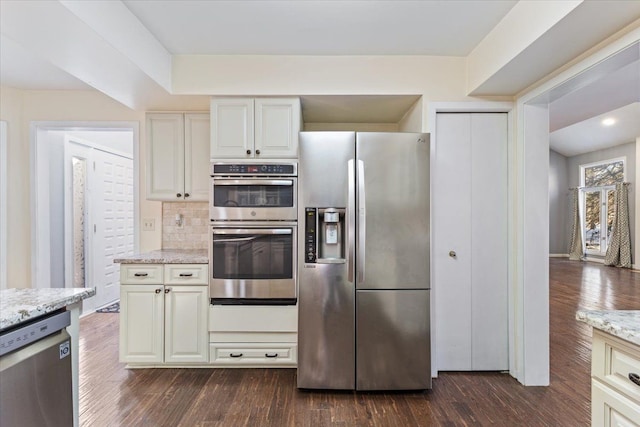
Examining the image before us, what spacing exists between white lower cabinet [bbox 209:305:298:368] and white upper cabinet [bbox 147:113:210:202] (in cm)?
107

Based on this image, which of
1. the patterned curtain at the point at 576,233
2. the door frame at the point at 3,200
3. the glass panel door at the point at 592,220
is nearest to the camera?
the door frame at the point at 3,200

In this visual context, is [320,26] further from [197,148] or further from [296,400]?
[296,400]

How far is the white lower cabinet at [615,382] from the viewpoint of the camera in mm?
1025

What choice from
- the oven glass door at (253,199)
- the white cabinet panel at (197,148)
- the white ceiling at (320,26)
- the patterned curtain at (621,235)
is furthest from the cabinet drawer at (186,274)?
the patterned curtain at (621,235)

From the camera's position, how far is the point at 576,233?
9016 mm

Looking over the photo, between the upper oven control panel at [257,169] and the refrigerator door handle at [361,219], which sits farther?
the upper oven control panel at [257,169]

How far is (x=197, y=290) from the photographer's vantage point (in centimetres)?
256

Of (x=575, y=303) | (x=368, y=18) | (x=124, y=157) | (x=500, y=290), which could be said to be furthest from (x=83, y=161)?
(x=575, y=303)

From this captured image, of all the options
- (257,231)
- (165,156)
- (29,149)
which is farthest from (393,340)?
(29,149)

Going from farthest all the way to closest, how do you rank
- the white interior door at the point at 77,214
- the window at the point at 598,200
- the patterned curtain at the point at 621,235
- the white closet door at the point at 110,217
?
the window at the point at 598,200 < the patterned curtain at the point at 621,235 < the white closet door at the point at 110,217 < the white interior door at the point at 77,214

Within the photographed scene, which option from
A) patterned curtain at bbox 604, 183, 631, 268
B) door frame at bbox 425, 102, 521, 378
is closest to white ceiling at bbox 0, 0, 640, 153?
door frame at bbox 425, 102, 521, 378

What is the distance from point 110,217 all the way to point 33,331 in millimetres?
3839

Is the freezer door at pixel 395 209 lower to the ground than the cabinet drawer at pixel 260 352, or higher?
higher

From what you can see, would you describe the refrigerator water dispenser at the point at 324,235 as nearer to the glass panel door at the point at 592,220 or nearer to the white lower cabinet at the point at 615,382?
the white lower cabinet at the point at 615,382
